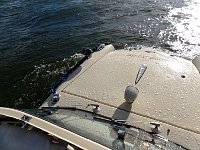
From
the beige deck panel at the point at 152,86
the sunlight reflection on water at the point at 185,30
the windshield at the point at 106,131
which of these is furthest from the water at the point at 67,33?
the windshield at the point at 106,131

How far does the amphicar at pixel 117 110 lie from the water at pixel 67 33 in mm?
2889

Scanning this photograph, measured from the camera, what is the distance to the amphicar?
3812mm

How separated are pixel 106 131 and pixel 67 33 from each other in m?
8.18

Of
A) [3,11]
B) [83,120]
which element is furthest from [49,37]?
[83,120]

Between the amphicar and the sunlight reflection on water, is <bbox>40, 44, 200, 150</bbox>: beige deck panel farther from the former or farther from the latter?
the sunlight reflection on water

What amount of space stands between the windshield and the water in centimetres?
367

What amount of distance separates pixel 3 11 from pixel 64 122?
11073 millimetres

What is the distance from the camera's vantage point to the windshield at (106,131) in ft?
13.4

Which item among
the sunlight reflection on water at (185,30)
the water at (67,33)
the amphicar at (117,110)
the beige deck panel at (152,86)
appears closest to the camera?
the amphicar at (117,110)

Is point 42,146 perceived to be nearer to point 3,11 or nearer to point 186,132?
→ point 186,132

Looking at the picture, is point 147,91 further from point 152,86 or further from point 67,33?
point 67,33

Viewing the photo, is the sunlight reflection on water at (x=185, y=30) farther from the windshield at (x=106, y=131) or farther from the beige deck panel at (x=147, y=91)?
the windshield at (x=106, y=131)

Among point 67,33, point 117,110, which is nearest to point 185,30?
point 67,33

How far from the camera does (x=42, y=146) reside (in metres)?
3.68
